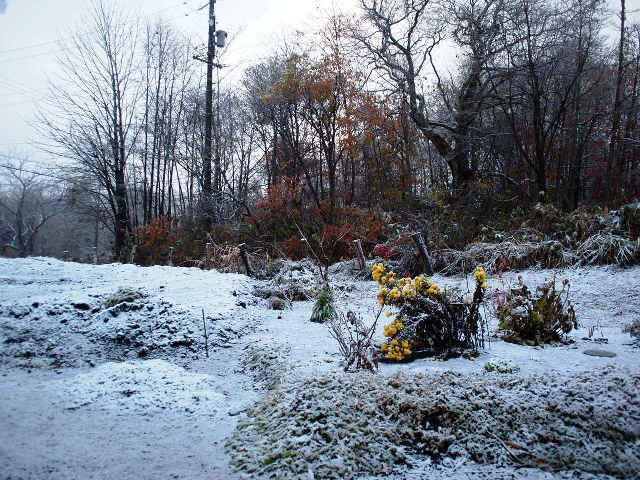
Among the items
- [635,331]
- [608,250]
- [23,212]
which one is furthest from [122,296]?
[23,212]

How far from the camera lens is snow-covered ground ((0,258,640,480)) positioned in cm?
203

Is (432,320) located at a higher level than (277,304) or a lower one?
higher

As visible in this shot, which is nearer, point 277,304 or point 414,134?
point 277,304

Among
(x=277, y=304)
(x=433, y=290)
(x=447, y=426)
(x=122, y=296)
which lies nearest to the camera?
(x=447, y=426)

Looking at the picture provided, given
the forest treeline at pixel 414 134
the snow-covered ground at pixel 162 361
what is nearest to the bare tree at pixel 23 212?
the forest treeline at pixel 414 134

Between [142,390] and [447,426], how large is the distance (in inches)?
78.7

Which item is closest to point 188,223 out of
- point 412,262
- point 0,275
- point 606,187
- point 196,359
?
point 0,275

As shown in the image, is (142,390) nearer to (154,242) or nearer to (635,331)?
(635,331)

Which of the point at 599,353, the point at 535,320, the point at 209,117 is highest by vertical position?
the point at 209,117

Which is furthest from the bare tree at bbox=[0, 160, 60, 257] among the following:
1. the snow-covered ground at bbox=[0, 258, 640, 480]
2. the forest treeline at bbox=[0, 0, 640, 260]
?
the snow-covered ground at bbox=[0, 258, 640, 480]

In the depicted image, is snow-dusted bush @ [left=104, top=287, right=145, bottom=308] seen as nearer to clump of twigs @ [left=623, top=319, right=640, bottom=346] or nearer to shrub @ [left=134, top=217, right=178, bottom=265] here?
clump of twigs @ [left=623, top=319, right=640, bottom=346]

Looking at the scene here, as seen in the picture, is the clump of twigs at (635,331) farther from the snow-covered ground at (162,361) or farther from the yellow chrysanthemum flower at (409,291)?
the yellow chrysanthemum flower at (409,291)

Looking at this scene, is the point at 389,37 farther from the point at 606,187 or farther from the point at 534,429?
the point at 534,429

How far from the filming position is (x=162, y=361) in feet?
10.9
